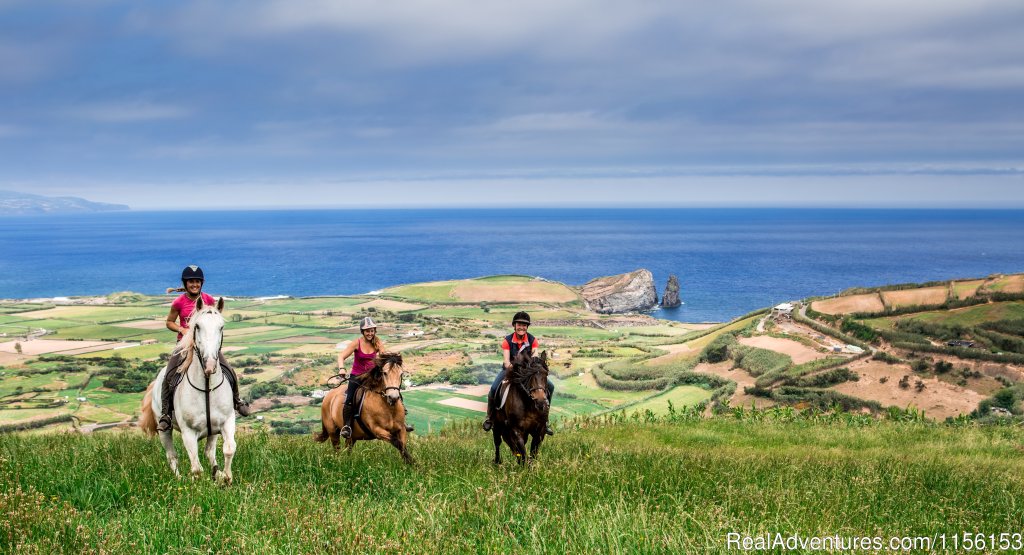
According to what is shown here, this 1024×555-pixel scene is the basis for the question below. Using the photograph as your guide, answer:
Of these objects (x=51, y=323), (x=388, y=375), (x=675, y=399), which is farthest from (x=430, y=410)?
(x=51, y=323)

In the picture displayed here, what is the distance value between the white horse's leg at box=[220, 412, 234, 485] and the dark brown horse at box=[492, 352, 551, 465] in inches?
171

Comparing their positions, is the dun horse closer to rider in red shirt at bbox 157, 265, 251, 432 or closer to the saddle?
the saddle

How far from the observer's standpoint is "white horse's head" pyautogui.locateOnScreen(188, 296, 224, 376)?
8.23 meters

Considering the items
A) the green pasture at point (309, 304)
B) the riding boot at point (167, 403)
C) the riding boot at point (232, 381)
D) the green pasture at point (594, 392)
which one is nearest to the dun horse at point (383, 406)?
the riding boot at point (232, 381)

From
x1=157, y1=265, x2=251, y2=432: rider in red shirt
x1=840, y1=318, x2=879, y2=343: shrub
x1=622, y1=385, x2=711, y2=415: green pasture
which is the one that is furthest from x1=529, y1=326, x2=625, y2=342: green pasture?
x1=157, y1=265, x2=251, y2=432: rider in red shirt

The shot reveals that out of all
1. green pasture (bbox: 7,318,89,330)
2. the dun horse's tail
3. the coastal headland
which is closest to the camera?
the coastal headland

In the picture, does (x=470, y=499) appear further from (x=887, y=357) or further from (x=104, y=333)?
(x=104, y=333)

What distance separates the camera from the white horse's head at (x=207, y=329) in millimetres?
8234

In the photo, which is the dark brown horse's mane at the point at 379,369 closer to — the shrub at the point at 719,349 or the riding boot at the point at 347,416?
→ the riding boot at the point at 347,416

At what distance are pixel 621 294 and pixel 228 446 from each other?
323ft

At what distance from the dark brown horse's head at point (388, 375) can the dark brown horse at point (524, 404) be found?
1866mm

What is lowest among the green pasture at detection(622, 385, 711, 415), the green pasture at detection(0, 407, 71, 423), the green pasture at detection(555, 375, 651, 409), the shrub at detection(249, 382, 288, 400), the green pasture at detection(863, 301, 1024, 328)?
the shrub at detection(249, 382, 288, 400)

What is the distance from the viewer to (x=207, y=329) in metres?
8.29

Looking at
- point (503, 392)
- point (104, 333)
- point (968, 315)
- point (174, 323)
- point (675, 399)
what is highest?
point (174, 323)
